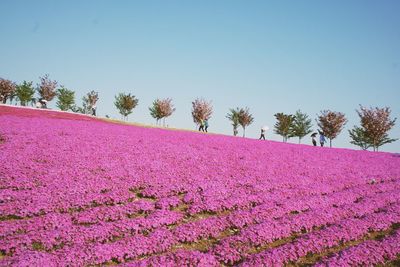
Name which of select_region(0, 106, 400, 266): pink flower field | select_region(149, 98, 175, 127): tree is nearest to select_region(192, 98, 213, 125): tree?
select_region(149, 98, 175, 127): tree

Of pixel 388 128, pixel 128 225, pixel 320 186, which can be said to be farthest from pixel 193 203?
pixel 388 128

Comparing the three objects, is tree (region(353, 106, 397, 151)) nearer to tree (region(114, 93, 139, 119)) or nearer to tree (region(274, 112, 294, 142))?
tree (region(274, 112, 294, 142))

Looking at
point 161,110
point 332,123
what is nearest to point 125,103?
point 161,110

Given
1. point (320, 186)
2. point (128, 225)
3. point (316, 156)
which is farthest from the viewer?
point (316, 156)

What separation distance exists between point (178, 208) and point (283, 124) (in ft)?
200

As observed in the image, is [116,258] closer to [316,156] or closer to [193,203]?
[193,203]

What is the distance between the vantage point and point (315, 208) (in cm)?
1505

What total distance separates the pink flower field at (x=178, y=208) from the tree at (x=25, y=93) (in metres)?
59.8

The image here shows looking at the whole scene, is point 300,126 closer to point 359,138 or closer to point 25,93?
point 359,138

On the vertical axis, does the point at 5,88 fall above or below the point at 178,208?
above

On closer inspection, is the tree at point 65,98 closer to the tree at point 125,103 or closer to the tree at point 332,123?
the tree at point 125,103

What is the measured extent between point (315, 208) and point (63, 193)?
34.4ft

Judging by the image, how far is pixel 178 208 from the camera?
13891 mm

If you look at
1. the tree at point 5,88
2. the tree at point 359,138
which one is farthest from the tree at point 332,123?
the tree at point 5,88
